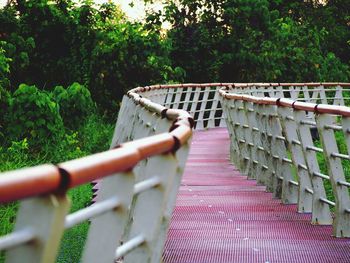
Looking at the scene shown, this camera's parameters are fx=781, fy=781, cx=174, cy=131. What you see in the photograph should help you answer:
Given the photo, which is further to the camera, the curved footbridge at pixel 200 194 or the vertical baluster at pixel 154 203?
the vertical baluster at pixel 154 203

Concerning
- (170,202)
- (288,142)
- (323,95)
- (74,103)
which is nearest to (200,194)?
(288,142)

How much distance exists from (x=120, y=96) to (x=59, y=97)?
456 centimetres

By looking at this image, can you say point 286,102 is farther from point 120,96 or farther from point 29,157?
point 120,96

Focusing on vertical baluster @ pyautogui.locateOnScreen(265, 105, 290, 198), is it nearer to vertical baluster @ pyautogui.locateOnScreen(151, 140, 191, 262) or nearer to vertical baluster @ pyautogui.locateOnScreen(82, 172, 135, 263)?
vertical baluster @ pyautogui.locateOnScreen(151, 140, 191, 262)

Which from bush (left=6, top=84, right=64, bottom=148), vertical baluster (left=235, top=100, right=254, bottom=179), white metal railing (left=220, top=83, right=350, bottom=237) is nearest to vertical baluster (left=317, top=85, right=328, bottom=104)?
bush (left=6, top=84, right=64, bottom=148)

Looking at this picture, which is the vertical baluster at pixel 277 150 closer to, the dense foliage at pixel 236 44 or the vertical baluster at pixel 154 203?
the vertical baluster at pixel 154 203

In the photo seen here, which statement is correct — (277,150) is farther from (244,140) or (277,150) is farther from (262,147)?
(244,140)

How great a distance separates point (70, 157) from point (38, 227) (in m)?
11.7

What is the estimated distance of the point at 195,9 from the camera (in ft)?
81.5

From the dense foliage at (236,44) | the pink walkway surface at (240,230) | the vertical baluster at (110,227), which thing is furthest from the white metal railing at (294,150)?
the dense foliage at (236,44)

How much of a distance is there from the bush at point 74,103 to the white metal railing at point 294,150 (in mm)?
5344

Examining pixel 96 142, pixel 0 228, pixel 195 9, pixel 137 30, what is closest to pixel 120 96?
pixel 137 30

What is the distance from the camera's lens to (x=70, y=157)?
13359mm

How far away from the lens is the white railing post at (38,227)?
169cm
